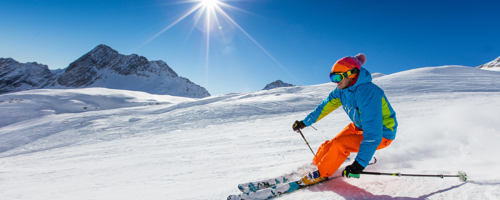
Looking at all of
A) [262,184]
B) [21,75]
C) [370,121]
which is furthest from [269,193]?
[21,75]

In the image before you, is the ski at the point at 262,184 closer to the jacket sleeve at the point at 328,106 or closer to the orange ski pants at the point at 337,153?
the orange ski pants at the point at 337,153

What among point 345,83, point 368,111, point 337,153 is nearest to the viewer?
point 368,111

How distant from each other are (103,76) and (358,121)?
4772 inches

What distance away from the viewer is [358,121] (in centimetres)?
251

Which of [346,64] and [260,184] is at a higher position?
[346,64]

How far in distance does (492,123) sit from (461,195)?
2.86 metres

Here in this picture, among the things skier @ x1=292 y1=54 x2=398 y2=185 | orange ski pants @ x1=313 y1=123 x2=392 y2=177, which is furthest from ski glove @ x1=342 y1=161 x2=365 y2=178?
orange ski pants @ x1=313 y1=123 x2=392 y2=177

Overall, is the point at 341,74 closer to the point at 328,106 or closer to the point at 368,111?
the point at 368,111

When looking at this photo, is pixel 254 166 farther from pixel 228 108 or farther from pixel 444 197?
pixel 228 108

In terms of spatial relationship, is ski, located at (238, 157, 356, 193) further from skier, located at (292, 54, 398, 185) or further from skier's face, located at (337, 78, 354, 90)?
skier's face, located at (337, 78, 354, 90)

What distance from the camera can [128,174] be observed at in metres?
3.82

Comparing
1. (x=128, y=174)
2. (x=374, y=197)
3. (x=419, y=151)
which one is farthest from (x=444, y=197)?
(x=128, y=174)

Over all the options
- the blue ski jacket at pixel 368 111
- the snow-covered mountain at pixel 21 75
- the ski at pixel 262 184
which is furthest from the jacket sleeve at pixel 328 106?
the snow-covered mountain at pixel 21 75

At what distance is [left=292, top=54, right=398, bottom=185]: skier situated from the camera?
82.6 inches
